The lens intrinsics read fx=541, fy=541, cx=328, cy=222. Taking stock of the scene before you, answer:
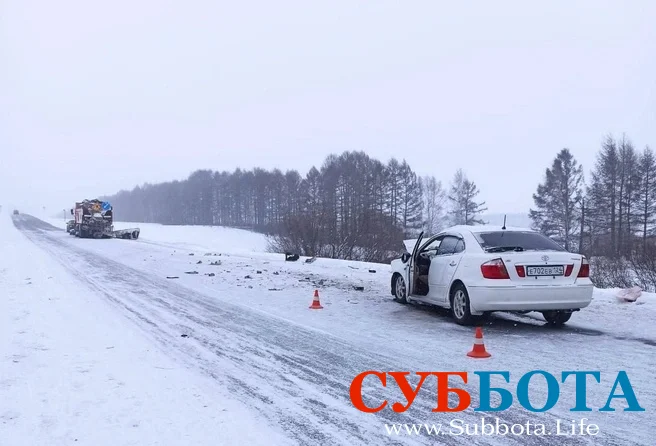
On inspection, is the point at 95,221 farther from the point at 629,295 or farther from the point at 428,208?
the point at 428,208

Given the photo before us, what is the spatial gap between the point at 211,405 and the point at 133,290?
28.4 ft

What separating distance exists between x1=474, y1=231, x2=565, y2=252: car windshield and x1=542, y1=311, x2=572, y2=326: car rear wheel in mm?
1026

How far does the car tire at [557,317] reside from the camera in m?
8.45

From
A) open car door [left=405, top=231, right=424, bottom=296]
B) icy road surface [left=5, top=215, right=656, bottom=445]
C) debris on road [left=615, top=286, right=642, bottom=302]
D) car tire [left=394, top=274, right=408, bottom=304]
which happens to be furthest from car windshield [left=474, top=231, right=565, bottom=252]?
car tire [left=394, top=274, right=408, bottom=304]

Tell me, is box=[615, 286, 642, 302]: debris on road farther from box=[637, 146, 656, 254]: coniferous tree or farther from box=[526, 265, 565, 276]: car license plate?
box=[637, 146, 656, 254]: coniferous tree

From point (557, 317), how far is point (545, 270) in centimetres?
122

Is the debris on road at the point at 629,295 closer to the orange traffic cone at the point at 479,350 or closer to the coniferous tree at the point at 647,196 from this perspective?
the orange traffic cone at the point at 479,350

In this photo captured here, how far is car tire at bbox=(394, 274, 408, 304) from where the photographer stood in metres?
11.2

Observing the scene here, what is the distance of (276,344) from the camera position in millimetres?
7301

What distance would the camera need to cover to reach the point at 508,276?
7.77 metres

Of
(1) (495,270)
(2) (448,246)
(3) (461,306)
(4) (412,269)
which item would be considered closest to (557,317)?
(3) (461,306)

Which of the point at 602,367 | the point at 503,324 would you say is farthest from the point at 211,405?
the point at 503,324

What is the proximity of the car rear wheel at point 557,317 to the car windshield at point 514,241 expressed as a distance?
1.03 m

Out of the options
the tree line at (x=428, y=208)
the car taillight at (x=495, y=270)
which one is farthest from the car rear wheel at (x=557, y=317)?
the tree line at (x=428, y=208)
